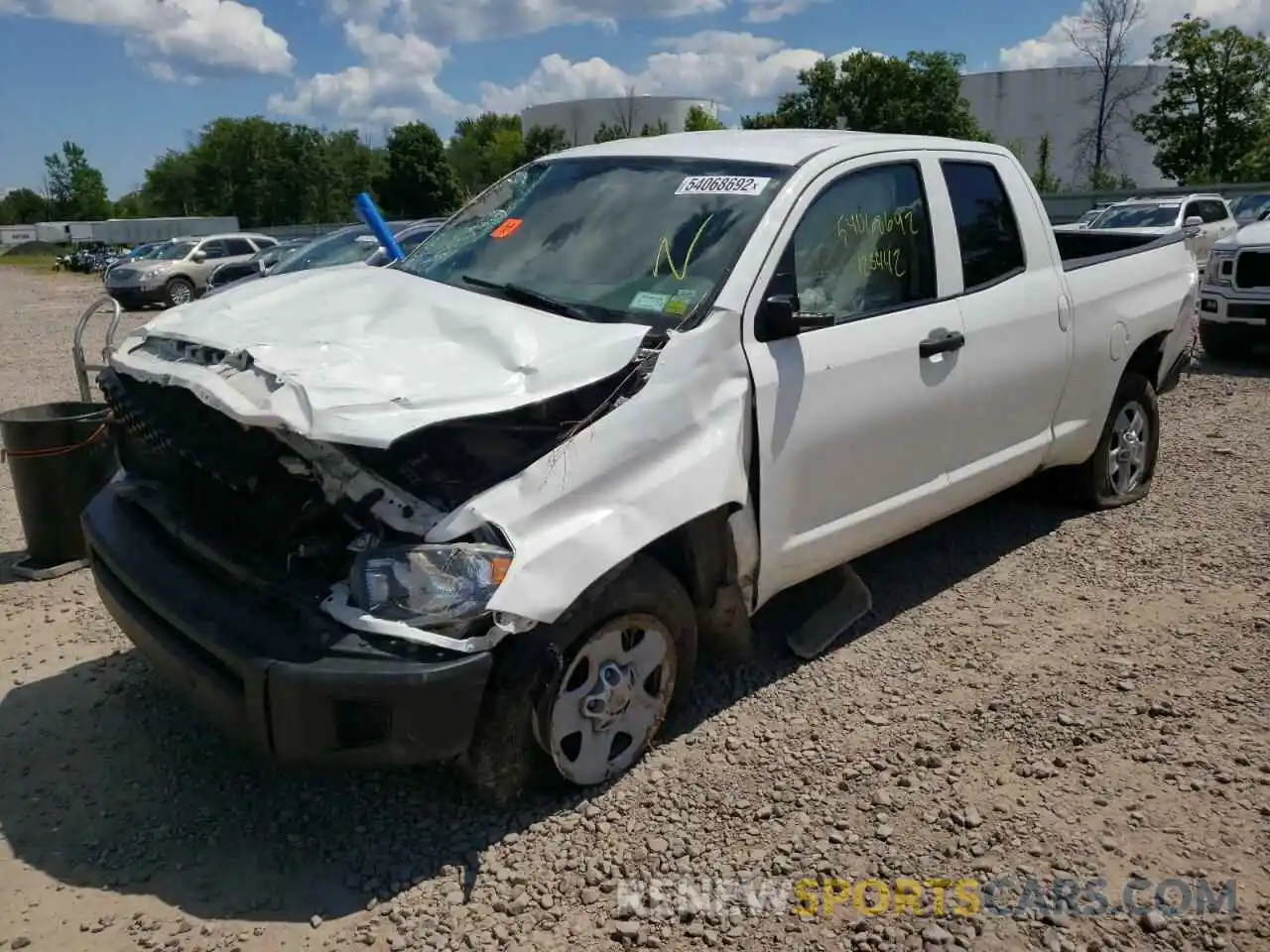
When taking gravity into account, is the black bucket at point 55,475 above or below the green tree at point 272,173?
below

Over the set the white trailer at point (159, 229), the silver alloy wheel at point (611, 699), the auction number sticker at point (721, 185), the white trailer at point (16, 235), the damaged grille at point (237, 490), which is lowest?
the silver alloy wheel at point (611, 699)

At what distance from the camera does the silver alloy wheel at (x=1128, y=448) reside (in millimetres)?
5766

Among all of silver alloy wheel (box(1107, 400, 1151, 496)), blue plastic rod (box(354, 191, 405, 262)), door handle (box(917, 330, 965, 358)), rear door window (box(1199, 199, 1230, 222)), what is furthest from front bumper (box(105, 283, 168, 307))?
door handle (box(917, 330, 965, 358))

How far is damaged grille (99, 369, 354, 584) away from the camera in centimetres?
303

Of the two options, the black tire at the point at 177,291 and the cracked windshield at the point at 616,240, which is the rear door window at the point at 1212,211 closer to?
the cracked windshield at the point at 616,240

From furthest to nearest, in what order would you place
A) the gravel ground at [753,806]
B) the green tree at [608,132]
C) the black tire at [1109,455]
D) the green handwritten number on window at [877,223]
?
the green tree at [608,132]
the black tire at [1109,455]
the green handwritten number on window at [877,223]
the gravel ground at [753,806]

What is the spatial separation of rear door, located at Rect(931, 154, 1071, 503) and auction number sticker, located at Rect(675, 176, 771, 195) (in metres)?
0.99

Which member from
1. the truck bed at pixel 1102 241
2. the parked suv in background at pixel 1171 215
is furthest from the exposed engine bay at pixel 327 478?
the parked suv in background at pixel 1171 215

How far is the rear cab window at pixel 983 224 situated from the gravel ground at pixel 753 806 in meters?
1.51

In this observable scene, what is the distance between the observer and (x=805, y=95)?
168ft

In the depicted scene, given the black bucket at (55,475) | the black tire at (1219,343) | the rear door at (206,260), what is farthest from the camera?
the rear door at (206,260)

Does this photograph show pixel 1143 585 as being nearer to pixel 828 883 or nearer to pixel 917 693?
pixel 917 693

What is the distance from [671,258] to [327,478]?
56.5 inches

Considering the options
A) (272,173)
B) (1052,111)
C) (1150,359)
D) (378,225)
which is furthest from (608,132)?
(1150,359)
